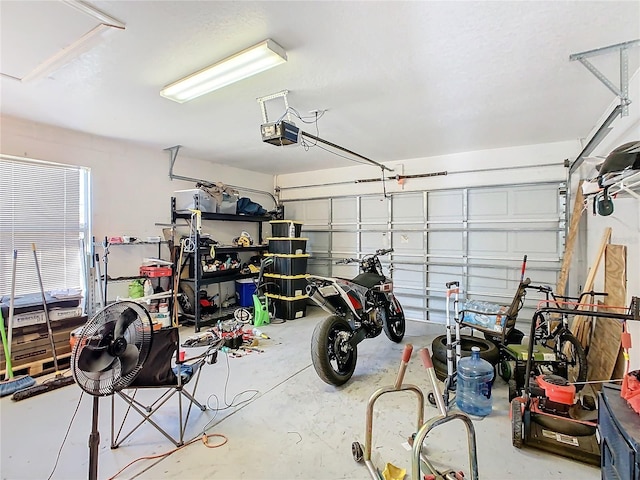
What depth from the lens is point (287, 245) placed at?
5520 mm

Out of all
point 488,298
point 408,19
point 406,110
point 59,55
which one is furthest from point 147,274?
point 488,298

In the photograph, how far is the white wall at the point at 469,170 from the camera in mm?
4430

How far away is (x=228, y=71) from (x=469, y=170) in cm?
401

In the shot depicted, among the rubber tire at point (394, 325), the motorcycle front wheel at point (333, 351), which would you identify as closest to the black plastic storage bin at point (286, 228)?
the rubber tire at point (394, 325)

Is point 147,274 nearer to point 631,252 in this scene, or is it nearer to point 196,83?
point 196,83

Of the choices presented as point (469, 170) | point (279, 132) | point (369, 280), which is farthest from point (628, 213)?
point (279, 132)

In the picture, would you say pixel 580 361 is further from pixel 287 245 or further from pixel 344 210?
pixel 344 210

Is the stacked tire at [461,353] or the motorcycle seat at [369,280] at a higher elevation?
the motorcycle seat at [369,280]

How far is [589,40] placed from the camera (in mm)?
2027

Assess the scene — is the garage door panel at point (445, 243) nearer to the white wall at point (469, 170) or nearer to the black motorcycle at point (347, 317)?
the white wall at point (469, 170)

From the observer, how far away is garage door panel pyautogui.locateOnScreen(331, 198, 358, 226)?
6.21 meters

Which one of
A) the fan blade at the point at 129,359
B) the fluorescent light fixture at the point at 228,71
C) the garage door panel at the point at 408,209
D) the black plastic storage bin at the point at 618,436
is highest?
the fluorescent light fixture at the point at 228,71

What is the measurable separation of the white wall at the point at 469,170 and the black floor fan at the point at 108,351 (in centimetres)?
478

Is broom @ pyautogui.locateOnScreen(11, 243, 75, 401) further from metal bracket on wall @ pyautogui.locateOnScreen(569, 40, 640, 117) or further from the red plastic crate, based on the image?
metal bracket on wall @ pyautogui.locateOnScreen(569, 40, 640, 117)
